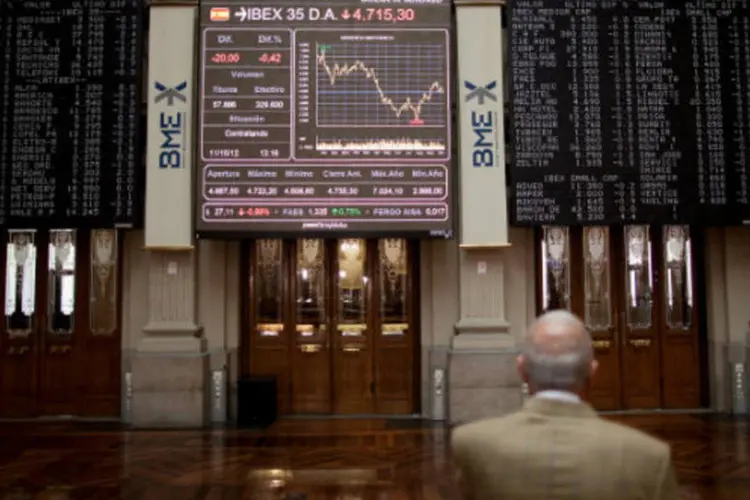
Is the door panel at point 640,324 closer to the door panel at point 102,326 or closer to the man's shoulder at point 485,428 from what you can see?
the door panel at point 102,326

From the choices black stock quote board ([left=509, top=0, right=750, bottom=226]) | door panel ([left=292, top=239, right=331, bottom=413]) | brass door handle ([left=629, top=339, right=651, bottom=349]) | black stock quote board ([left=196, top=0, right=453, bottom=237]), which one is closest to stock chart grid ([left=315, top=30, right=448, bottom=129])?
black stock quote board ([left=196, top=0, right=453, bottom=237])

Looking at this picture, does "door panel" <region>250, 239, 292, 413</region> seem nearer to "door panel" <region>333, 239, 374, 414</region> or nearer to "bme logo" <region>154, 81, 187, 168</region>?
"door panel" <region>333, 239, 374, 414</region>

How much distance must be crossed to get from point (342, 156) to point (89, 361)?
186 inches

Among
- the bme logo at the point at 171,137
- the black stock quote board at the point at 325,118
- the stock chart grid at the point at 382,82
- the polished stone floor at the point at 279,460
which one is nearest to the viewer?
the polished stone floor at the point at 279,460

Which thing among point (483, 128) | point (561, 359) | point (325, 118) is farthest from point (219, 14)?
point (561, 359)

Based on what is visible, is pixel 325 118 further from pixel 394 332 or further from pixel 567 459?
pixel 567 459

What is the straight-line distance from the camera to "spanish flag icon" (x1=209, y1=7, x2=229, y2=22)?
377 inches

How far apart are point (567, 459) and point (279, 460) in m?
6.43

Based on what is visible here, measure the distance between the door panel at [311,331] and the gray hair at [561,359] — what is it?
8.68 metres

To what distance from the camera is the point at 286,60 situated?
373 inches

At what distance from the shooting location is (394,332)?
34.5ft

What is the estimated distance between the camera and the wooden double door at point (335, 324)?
1046 cm

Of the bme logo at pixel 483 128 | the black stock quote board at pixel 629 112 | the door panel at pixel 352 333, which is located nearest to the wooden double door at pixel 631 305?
the black stock quote board at pixel 629 112

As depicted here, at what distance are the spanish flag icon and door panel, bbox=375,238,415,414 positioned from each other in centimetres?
371
